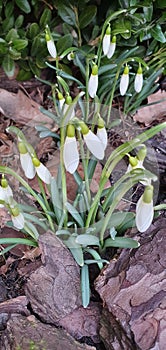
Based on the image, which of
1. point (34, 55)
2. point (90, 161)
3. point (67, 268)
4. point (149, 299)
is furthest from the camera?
point (34, 55)

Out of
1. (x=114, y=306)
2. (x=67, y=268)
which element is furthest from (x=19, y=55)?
(x=114, y=306)

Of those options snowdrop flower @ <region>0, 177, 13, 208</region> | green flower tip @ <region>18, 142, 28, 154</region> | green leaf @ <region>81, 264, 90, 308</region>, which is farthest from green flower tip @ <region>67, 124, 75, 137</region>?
green leaf @ <region>81, 264, 90, 308</region>

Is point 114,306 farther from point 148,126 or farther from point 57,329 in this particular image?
point 148,126

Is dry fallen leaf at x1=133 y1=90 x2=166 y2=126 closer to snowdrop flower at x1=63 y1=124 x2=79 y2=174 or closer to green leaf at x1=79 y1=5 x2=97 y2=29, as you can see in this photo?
green leaf at x1=79 y1=5 x2=97 y2=29

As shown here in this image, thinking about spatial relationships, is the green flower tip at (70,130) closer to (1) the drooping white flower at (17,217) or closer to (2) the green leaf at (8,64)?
(1) the drooping white flower at (17,217)

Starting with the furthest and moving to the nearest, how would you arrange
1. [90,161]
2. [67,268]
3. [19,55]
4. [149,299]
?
[19,55] < [90,161] < [67,268] < [149,299]

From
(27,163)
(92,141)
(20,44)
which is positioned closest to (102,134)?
(92,141)

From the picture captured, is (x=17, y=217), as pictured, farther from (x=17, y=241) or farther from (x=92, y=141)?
(x=92, y=141)
